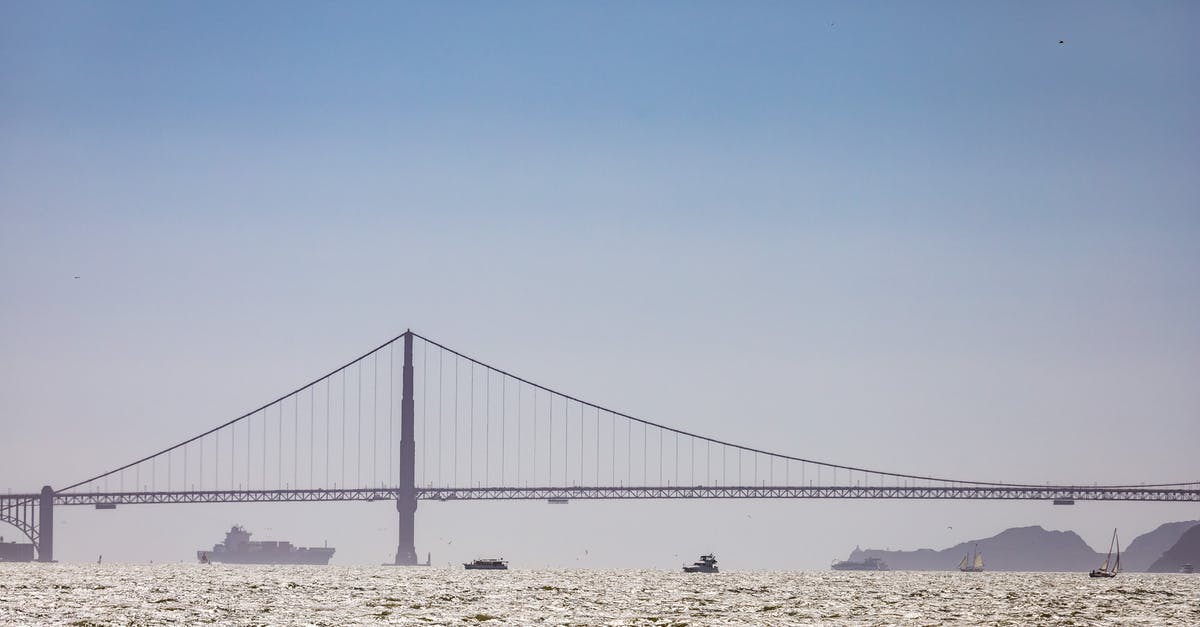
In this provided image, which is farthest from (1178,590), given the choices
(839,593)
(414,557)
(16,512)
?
(16,512)

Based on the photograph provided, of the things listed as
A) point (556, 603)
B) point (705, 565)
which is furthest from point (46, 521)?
point (556, 603)

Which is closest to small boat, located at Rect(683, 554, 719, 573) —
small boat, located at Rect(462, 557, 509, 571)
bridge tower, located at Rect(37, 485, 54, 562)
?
small boat, located at Rect(462, 557, 509, 571)

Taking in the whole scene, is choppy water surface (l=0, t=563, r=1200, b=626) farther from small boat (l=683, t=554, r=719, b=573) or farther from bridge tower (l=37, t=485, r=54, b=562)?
bridge tower (l=37, t=485, r=54, b=562)

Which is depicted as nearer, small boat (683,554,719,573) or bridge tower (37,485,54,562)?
small boat (683,554,719,573)

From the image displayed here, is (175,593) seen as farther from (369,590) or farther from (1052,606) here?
(1052,606)

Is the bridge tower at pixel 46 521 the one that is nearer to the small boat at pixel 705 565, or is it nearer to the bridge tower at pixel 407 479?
the bridge tower at pixel 407 479

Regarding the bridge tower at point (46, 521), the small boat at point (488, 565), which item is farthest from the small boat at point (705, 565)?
the bridge tower at point (46, 521)
